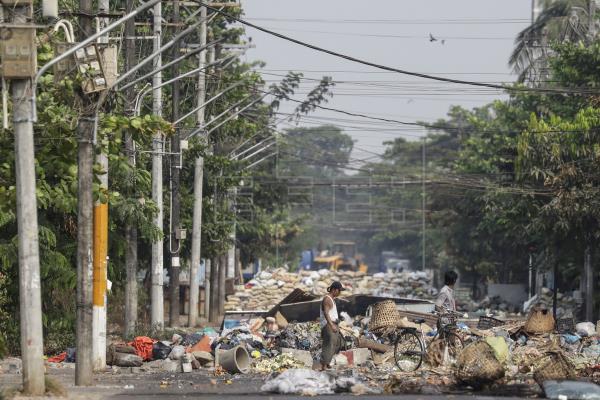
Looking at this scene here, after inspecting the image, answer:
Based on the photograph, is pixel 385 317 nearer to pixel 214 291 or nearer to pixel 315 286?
pixel 214 291

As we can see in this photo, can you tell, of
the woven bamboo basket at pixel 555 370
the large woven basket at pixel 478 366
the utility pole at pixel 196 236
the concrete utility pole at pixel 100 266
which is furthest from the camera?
the utility pole at pixel 196 236

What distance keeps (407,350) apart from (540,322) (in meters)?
5.26

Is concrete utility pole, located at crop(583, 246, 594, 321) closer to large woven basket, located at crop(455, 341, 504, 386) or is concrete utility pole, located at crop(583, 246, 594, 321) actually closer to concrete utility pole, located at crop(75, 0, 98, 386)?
large woven basket, located at crop(455, 341, 504, 386)

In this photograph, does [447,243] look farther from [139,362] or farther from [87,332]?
[87,332]

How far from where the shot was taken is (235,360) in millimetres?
24125

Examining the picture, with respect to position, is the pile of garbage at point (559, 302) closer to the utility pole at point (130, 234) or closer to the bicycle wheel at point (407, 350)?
the utility pole at point (130, 234)

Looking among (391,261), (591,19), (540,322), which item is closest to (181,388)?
(540,322)

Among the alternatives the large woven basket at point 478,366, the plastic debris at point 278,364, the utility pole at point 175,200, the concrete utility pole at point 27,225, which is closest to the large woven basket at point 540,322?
the plastic debris at point 278,364

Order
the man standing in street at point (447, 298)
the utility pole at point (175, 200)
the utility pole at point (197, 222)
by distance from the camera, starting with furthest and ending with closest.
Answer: the utility pole at point (197, 222)
the utility pole at point (175, 200)
the man standing in street at point (447, 298)

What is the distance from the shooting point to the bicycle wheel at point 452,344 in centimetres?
2316

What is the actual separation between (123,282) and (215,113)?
470 inches

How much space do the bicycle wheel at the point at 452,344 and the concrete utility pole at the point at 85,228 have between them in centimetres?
647

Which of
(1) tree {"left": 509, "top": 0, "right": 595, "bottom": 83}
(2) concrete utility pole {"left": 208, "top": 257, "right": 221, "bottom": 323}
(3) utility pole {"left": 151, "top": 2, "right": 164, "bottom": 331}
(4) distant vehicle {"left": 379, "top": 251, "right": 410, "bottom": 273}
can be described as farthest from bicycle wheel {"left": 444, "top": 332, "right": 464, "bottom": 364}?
(4) distant vehicle {"left": 379, "top": 251, "right": 410, "bottom": 273}

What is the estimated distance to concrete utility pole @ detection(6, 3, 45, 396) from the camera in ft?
57.8
